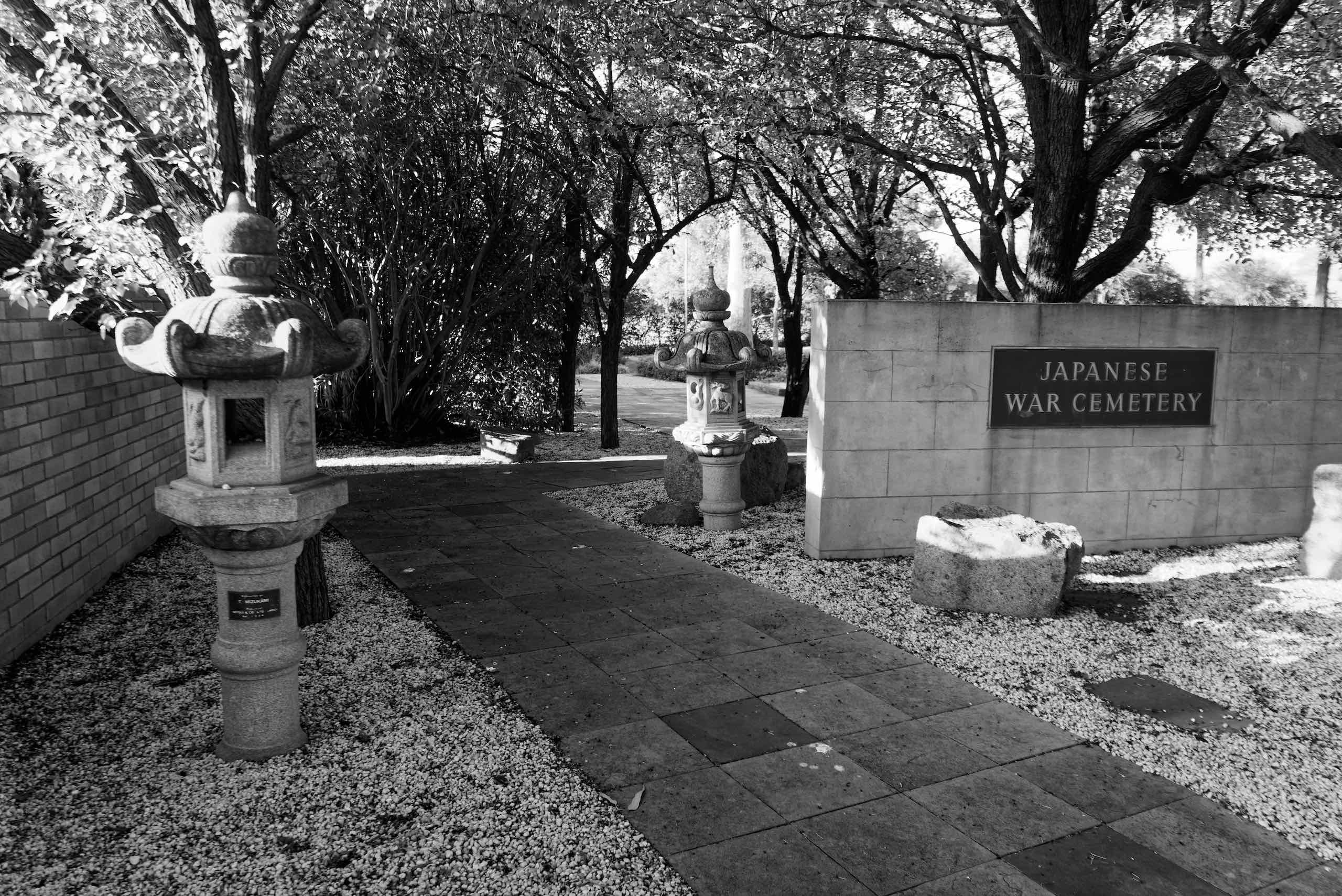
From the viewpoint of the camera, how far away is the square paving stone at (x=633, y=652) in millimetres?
5395

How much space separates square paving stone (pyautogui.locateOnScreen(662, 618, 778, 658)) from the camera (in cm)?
565

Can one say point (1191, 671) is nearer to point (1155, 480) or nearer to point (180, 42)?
point (1155, 480)

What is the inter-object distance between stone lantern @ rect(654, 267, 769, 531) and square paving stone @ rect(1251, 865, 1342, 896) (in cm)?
570

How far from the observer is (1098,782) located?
13.4 ft

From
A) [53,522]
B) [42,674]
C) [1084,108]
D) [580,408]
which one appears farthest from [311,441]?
[580,408]

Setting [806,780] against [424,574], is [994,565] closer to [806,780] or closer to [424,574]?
[806,780]

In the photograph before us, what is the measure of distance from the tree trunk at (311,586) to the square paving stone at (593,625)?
4.55 ft

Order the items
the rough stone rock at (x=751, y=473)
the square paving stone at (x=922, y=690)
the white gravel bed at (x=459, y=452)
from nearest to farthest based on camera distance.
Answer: the square paving stone at (x=922, y=690) → the rough stone rock at (x=751, y=473) → the white gravel bed at (x=459, y=452)

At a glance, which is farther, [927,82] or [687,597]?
[927,82]

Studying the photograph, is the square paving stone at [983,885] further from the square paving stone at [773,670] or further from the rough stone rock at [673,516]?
the rough stone rock at [673,516]

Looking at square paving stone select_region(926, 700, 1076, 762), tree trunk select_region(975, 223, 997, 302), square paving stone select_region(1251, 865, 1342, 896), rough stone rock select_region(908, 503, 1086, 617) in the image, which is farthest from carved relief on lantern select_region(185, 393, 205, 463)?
tree trunk select_region(975, 223, 997, 302)

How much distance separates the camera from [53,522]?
19.0ft

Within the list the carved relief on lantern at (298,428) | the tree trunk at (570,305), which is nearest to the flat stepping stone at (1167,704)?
the carved relief on lantern at (298,428)

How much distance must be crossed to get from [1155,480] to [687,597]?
4.22 m
